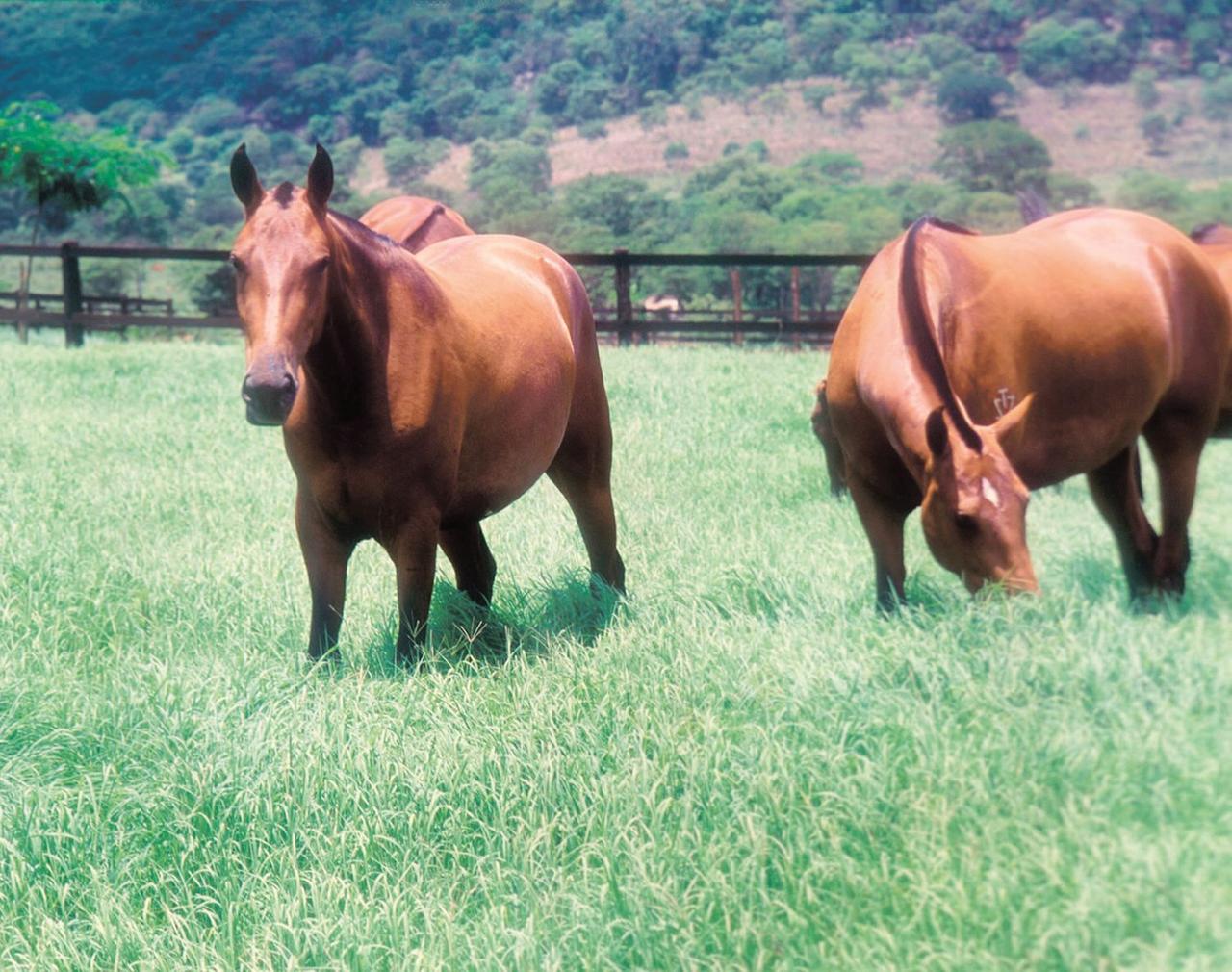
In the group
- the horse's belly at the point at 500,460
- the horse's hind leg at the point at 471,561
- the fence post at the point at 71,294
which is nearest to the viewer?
the horse's belly at the point at 500,460

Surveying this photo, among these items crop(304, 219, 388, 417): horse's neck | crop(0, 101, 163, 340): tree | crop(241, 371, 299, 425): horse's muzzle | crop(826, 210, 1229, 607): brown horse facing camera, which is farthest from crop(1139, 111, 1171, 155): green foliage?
crop(0, 101, 163, 340): tree

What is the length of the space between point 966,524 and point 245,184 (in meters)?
2.05

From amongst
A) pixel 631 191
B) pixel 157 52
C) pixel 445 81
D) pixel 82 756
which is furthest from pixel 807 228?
pixel 82 756

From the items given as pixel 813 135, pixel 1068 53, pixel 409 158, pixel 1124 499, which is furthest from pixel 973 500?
pixel 813 135

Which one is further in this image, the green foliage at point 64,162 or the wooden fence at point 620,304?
the green foliage at point 64,162

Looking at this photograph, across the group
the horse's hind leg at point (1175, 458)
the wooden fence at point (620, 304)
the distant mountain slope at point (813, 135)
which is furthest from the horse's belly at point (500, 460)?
the distant mountain slope at point (813, 135)

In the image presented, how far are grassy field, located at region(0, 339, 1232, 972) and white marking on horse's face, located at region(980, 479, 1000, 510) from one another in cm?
24

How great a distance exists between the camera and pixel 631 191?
5038 centimetres

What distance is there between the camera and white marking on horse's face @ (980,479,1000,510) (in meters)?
2.72

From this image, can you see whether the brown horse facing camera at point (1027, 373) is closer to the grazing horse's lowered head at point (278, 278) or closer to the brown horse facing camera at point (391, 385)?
the brown horse facing camera at point (391, 385)

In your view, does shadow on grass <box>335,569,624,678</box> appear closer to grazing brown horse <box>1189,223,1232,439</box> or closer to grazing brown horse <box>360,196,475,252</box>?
grazing brown horse <box>1189,223,1232,439</box>

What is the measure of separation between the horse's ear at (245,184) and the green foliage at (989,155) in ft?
132

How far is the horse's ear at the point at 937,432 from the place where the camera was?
8.97 ft

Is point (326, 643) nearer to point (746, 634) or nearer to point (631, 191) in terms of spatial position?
point (746, 634)
